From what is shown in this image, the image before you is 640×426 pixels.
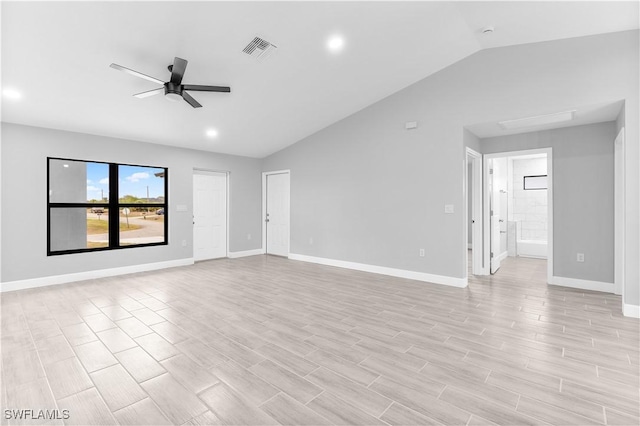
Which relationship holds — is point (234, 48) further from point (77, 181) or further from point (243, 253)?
point (243, 253)

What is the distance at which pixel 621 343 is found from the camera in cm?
273

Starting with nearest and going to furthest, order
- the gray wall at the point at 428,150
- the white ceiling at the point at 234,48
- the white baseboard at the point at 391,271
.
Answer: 1. the white ceiling at the point at 234,48
2. the gray wall at the point at 428,150
3. the white baseboard at the point at 391,271

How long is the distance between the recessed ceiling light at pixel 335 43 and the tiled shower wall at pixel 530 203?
21.6 feet

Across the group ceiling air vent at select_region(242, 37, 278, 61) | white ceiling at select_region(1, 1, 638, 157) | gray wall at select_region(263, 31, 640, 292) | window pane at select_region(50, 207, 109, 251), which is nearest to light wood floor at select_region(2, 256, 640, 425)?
window pane at select_region(50, 207, 109, 251)

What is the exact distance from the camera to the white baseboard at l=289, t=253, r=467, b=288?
473 cm

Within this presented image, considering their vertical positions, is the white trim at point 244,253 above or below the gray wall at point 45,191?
below

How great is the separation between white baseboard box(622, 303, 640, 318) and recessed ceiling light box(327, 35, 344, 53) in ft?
14.9

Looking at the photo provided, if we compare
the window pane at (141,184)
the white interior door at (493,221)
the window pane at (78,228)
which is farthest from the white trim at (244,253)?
the white interior door at (493,221)

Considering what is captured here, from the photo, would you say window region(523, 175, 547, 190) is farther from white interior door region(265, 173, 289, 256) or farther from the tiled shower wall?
white interior door region(265, 173, 289, 256)

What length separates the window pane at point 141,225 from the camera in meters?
5.64

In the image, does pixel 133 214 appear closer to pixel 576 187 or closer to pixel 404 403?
pixel 404 403

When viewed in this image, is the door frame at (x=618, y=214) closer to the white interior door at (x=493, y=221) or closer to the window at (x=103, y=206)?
the white interior door at (x=493, y=221)

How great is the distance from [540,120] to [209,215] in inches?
256

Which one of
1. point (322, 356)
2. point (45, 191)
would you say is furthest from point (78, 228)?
point (322, 356)
